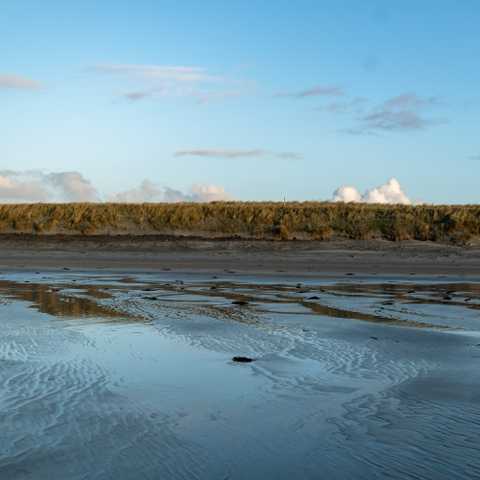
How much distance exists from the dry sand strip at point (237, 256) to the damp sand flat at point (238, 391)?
418 inches

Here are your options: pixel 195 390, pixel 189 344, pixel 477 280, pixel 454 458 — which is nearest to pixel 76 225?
pixel 477 280

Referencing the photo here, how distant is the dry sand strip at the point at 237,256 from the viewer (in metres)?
23.4

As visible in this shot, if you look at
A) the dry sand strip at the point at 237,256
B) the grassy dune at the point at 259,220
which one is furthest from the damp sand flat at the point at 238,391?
the grassy dune at the point at 259,220

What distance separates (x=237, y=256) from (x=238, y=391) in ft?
71.4

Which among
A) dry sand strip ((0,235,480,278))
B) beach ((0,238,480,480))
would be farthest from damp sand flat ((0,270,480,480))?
dry sand strip ((0,235,480,278))

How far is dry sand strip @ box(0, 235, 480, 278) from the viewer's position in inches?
922

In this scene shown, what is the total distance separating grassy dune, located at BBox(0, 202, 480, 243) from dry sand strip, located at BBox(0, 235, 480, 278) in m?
1.22

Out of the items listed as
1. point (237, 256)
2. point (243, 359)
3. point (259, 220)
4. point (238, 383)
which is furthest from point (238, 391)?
point (259, 220)

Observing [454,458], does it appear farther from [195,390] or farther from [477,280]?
[477,280]

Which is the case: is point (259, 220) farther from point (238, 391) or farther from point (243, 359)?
point (238, 391)

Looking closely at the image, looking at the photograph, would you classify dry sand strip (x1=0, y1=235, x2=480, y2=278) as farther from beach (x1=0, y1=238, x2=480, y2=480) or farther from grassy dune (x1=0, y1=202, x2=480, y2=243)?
beach (x1=0, y1=238, x2=480, y2=480)

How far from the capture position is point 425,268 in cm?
2384

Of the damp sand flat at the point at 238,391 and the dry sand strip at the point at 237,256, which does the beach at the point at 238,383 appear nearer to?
the damp sand flat at the point at 238,391

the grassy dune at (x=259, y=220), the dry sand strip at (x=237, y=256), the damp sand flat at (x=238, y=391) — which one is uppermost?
the grassy dune at (x=259, y=220)
